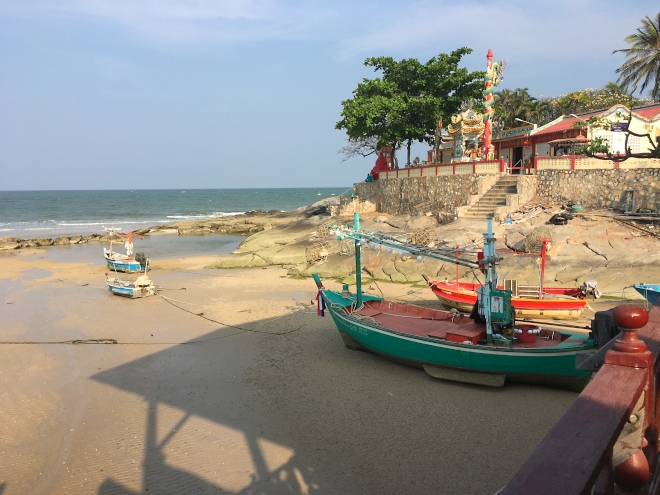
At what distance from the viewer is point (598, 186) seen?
2434 cm

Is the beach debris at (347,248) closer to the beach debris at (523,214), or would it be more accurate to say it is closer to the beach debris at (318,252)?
the beach debris at (318,252)

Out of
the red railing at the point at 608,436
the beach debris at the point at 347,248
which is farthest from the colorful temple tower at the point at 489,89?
the red railing at the point at 608,436

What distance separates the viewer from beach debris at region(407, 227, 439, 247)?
23.9 metres

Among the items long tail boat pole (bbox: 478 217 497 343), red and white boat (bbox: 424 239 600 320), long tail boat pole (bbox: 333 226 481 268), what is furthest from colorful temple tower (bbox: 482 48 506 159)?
long tail boat pole (bbox: 478 217 497 343)

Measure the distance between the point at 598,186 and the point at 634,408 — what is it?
24.8 m

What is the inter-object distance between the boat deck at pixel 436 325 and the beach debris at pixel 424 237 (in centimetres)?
885

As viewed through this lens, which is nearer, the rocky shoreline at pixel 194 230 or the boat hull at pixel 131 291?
the boat hull at pixel 131 291

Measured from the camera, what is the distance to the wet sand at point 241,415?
880cm

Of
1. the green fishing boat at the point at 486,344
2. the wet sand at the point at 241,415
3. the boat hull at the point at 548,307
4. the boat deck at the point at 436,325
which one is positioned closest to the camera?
the wet sand at the point at 241,415

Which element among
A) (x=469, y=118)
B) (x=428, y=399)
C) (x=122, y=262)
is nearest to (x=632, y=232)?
(x=469, y=118)

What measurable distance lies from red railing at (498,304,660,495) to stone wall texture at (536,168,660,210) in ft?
77.6

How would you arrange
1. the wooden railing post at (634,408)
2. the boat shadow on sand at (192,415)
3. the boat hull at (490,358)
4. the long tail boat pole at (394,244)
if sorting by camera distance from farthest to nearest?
the long tail boat pole at (394,244) < the boat hull at (490,358) < the boat shadow on sand at (192,415) < the wooden railing post at (634,408)

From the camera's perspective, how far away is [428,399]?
37.6ft

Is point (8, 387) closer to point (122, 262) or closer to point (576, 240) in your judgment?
point (122, 262)
